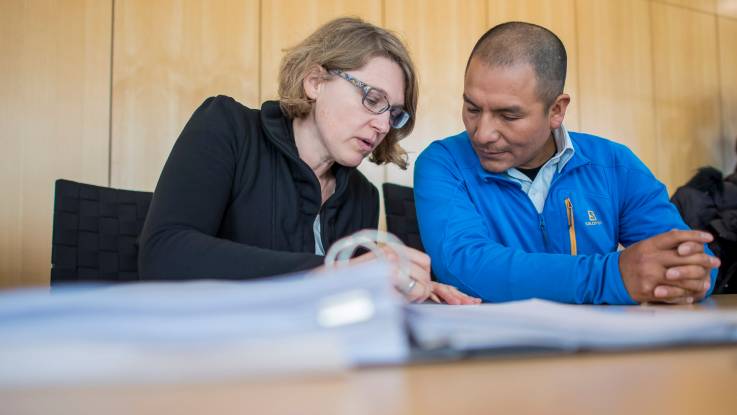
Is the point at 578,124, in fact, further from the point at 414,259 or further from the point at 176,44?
the point at 414,259

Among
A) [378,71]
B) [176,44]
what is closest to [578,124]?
[176,44]

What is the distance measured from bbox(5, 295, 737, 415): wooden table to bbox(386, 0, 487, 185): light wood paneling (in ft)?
9.75

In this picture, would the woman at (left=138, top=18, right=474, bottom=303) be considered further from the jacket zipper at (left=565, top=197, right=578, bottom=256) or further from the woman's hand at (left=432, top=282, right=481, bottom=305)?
the jacket zipper at (left=565, top=197, right=578, bottom=256)

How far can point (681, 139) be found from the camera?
419cm

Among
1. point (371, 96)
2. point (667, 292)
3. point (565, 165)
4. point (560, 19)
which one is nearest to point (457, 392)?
point (667, 292)

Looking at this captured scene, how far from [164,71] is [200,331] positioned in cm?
269

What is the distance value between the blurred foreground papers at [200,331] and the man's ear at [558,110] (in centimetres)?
138

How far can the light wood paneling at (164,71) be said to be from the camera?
278 centimetres

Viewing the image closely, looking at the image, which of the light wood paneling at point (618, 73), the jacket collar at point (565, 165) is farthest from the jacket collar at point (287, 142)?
the light wood paneling at point (618, 73)

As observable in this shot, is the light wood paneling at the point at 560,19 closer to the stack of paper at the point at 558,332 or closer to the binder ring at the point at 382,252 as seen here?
the binder ring at the point at 382,252

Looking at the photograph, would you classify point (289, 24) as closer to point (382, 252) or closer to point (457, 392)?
point (382, 252)

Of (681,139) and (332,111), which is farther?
(681,139)

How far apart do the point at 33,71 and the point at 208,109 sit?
1.60 metres

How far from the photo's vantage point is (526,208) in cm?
160
